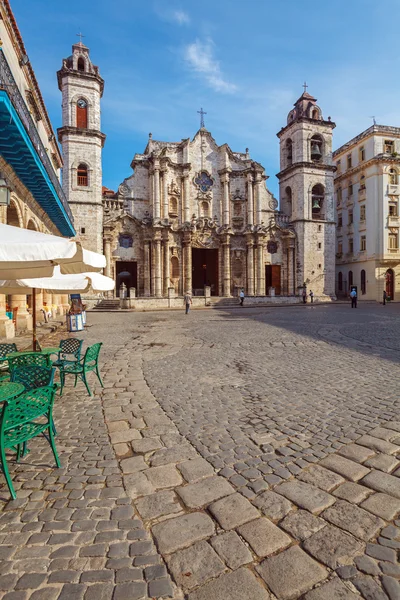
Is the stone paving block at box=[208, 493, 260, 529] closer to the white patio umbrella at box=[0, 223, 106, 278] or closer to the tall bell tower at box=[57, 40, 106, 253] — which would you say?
the white patio umbrella at box=[0, 223, 106, 278]

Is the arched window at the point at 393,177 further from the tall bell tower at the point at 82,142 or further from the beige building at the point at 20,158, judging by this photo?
the beige building at the point at 20,158

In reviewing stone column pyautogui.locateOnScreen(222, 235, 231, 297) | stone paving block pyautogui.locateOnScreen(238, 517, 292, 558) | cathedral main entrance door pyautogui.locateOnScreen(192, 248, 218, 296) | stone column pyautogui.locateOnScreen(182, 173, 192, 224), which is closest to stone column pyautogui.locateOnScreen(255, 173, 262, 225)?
stone column pyautogui.locateOnScreen(222, 235, 231, 297)

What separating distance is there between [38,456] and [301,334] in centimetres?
1014

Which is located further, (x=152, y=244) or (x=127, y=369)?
(x=152, y=244)

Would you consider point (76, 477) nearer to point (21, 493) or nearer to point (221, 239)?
point (21, 493)

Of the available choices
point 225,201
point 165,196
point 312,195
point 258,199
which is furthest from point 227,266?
point 312,195

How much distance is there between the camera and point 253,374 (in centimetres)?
679

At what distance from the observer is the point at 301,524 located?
2500 mm

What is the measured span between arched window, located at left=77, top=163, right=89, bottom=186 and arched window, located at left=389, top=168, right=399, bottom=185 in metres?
32.3

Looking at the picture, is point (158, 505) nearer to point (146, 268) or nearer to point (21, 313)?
point (21, 313)

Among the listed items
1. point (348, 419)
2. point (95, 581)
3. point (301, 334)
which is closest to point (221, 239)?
point (301, 334)

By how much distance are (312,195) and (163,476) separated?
38.5 meters

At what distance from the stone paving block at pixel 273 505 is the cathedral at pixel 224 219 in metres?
28.3

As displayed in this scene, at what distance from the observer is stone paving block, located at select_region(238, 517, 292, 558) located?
2255mm
